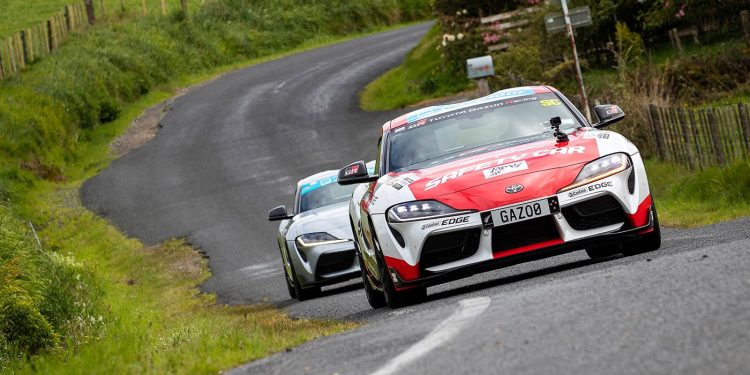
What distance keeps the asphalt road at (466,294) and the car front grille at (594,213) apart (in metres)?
0.33

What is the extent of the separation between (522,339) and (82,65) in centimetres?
4222

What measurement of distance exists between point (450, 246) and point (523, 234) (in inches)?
20.8

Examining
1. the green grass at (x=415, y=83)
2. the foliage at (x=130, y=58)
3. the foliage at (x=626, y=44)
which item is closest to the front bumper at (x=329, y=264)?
the foliage at (x=626, y=44)

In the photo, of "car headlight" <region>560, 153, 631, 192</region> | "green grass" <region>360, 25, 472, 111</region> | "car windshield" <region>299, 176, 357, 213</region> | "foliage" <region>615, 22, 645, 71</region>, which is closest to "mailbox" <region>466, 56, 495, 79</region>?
"foliage" <region>615, 22, 645, 71</region>

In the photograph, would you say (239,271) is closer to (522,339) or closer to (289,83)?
(522,339)

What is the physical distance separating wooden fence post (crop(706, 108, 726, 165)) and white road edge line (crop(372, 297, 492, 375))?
10.5 meters

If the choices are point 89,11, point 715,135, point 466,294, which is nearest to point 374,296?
point 466,294

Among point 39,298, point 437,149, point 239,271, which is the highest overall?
point 437,149

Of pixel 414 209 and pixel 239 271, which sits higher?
pixel 414 209

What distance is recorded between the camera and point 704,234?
12.9 m

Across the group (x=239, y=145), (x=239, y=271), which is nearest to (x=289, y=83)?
(x=239, y=145)

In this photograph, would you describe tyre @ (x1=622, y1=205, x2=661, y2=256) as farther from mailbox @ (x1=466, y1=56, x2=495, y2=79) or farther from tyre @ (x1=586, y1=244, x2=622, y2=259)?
mailbox @ (x1=466, y1=56, x2=495, y2=79)

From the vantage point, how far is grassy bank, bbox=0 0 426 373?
386 inches

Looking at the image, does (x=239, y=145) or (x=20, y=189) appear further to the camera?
(x=239, y=145)
